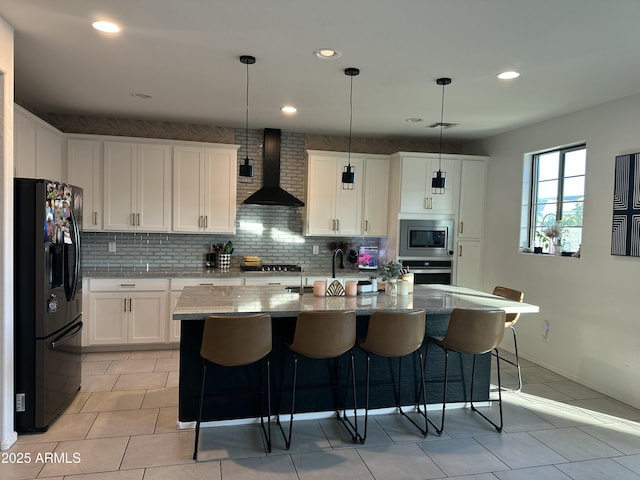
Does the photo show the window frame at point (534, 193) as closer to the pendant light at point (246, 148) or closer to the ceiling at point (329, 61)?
the ceiling at point (329, 61)

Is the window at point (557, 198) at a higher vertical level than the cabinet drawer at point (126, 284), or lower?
higher

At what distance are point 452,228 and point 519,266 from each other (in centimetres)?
97

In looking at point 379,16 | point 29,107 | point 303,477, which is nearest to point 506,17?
point 379,16

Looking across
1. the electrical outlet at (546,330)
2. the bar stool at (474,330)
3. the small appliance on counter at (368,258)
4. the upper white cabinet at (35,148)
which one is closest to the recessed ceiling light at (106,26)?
the upper white cabinet at (35,148)

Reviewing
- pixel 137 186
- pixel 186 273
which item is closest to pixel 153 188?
pixel 137 186

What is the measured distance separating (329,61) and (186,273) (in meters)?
2.99

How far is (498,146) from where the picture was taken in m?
5.73

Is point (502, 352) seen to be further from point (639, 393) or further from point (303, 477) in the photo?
point (303, 477)

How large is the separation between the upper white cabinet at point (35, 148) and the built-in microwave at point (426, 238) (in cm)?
407

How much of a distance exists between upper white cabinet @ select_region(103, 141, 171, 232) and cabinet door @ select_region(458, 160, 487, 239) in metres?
3.75

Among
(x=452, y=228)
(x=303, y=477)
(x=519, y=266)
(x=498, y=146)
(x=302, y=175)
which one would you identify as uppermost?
(x=498, y=146)

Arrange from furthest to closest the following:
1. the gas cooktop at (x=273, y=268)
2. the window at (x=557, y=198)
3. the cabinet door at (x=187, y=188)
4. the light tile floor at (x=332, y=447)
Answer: the gas cooktop at (x=273, y=268) < the cabinet door at (x=187, y=188) < the window at (x=557, y=198) < the light tile floor at (x=332, y=447)

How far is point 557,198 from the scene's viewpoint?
487cm

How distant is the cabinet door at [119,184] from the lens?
5.11m
